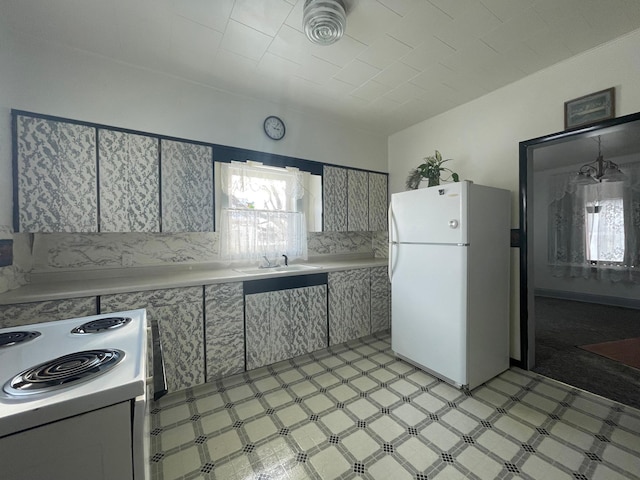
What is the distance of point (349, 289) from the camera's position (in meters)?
2.87

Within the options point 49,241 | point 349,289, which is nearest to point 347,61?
point 349,289

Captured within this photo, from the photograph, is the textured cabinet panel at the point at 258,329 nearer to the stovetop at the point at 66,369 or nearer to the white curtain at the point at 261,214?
the white curtain at the point at 261,214

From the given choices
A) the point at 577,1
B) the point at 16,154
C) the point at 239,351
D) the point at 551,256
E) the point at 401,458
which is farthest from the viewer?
the point at 551,256

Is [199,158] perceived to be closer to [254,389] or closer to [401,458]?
[254,389]

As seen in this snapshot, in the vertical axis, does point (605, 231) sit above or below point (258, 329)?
above

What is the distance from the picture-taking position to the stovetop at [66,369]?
59 centimetres

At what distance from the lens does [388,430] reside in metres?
1.64

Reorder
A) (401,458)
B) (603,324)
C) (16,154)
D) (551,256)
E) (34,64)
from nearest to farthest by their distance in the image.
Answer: (401,458) < (16,154) < (34,64) < (603,324) < (551,256)

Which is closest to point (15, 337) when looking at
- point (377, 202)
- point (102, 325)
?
point (102, 325)

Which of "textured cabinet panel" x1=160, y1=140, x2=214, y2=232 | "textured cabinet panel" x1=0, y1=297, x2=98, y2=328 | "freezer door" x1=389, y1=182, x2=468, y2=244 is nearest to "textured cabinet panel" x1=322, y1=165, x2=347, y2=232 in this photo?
"freezer door" x1=389, y1=182, x2=468, y2=244

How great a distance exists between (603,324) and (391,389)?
11.8 feet

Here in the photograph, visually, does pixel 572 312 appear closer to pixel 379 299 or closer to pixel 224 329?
pixel 379 299

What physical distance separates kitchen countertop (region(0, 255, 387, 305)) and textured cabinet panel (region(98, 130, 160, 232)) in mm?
419

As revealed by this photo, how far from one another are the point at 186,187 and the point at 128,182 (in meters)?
→ 0.40
